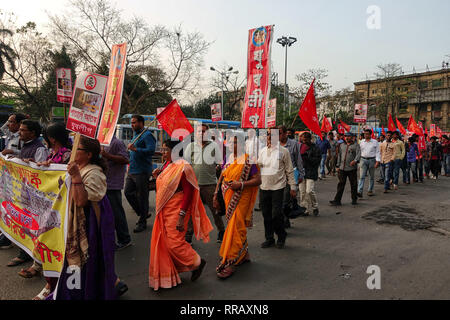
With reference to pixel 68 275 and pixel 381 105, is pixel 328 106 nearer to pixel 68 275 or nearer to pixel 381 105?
pixel 381 105

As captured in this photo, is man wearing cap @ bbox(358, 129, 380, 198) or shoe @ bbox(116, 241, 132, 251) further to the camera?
man wearing cap @ bbox(358, 129, 380, 198)

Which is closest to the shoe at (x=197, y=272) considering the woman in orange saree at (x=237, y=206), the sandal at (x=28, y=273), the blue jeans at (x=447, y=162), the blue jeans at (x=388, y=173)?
the woman in orange saree at (x=237, y=206)

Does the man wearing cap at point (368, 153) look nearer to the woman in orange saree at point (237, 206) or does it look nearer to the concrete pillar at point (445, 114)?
the woman in orange saree at point (237, 206)

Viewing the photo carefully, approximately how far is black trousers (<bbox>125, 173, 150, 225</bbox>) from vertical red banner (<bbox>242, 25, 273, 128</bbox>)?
1.83 meters

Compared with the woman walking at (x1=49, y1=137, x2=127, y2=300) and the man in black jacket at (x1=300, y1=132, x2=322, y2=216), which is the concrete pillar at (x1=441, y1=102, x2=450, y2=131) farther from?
the woman walking at (x1=49, y1=137, x2=127, y2=300)

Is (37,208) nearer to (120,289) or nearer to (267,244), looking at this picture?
(120,289)

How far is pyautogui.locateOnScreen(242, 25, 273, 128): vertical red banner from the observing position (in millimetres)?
4859

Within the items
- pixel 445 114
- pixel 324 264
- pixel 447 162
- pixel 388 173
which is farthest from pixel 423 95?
pixel 324 264

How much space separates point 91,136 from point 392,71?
159 feet

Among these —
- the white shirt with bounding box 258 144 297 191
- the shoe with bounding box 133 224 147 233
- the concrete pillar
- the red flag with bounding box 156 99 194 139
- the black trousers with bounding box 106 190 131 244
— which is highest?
the concrete pillar

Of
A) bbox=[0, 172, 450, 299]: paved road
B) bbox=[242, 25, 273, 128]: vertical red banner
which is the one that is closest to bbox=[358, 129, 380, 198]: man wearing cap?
bbox=[0, 172, 450, 299]: paved road

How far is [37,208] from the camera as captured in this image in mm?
3178
